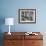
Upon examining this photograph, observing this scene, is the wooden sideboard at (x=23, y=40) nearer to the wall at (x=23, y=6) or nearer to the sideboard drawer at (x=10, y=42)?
the sideboard drawer at (x=10, y=42)

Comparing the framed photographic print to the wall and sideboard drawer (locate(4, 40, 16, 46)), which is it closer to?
the wall

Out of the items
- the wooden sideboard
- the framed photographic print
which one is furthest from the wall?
the wooden sideboard

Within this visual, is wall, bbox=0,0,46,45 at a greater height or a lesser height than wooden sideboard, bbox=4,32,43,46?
greater

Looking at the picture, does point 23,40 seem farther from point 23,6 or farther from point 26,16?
point 23,6

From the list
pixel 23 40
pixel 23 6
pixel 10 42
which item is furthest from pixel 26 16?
pixel 10 42

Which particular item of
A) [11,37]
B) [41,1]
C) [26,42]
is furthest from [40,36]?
[41,1]

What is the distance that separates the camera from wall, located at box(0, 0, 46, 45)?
4.48 m

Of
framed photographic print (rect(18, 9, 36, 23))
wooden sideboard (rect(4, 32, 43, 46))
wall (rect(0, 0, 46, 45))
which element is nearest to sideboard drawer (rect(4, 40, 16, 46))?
wooden sideboard (rect(4, 32, 43, 46))

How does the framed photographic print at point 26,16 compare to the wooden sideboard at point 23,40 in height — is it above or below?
above

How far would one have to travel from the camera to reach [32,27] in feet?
14.9

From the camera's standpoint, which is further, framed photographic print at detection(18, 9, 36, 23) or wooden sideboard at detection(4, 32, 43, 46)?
framed photographic print at detection(18, 9, 36, 23)

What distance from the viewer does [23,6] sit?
4.49 metres

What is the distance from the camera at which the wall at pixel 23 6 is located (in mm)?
4480

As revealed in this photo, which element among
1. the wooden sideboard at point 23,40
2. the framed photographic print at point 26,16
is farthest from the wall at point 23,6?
the wooden sideboard at point 23,40
